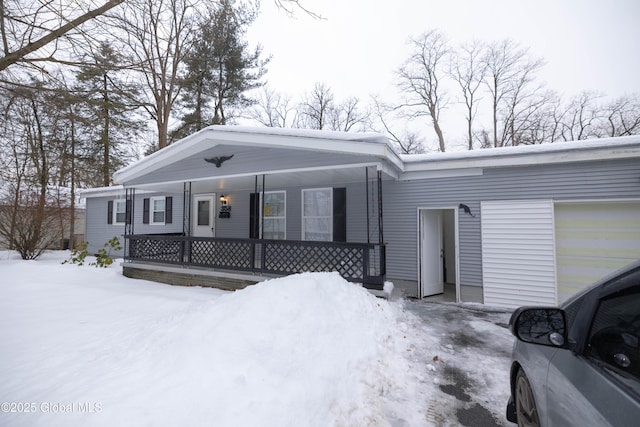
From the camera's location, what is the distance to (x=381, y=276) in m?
5.89

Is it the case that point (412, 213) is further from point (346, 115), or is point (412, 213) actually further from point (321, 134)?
point (346, 115)

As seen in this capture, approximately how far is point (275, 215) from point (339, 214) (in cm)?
244

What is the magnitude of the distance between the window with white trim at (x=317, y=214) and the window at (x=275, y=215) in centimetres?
80

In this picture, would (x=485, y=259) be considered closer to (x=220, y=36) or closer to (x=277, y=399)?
(x=277, y=399)

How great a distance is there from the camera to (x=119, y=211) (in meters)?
13.9

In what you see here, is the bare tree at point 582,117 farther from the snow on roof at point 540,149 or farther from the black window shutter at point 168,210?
the black window shutter at point 168,210

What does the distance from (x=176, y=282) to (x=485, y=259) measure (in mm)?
8350

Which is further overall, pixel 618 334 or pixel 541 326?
pixel 541 326

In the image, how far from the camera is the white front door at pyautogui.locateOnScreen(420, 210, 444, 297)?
7.27m

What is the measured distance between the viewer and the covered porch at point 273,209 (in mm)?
6254

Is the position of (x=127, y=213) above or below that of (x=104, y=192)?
below

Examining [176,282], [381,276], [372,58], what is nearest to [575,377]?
[381,276]

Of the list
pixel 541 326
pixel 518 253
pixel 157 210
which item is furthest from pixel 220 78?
pixel 541 326

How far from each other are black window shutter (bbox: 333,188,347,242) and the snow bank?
2.67 metres
